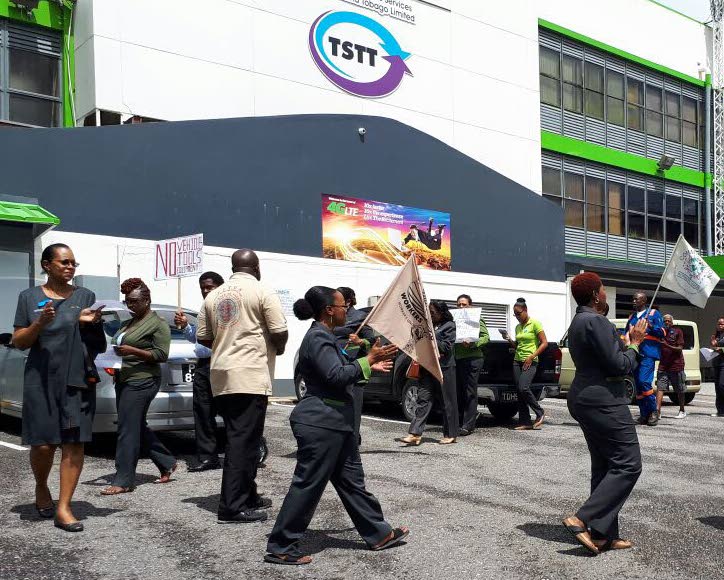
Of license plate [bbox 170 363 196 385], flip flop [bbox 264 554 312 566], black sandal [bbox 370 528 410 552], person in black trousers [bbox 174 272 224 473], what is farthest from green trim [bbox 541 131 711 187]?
flip flop [bbox 264 554 312 566]

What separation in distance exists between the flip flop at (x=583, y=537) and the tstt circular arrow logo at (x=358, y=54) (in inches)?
709

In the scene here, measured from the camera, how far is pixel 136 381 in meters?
7.22

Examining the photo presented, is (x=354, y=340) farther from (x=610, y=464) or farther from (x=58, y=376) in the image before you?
(x=58, y=376)

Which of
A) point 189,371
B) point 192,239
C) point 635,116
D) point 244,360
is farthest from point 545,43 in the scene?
point 244,360

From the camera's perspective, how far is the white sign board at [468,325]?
1096 cm

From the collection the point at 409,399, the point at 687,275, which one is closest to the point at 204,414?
the point at 409,399

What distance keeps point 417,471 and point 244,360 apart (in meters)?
3.04

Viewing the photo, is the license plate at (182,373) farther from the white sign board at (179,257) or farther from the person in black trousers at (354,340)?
the white sign board at (179,257)

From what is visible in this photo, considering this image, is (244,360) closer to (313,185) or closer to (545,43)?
(313,185)

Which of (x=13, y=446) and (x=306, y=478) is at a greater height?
(x=306, y=478)

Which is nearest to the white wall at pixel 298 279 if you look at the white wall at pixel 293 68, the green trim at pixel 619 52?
the white wall at pixel 293 68

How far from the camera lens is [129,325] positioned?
24.3ft

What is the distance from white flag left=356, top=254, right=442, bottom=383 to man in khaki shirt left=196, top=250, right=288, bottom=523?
29.5 inches

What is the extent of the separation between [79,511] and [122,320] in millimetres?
3470
